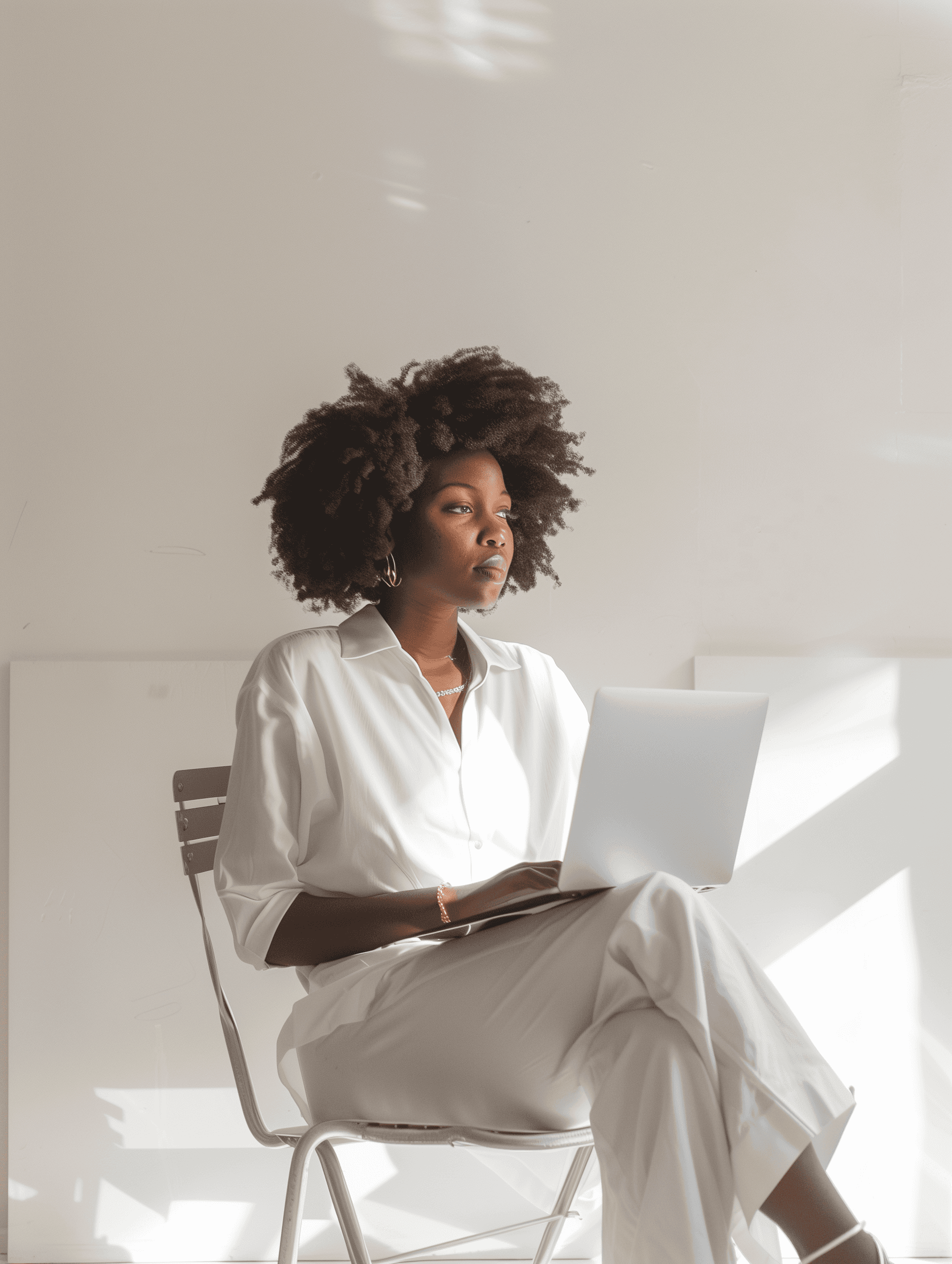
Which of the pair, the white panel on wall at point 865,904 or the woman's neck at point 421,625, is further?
the white panel on wall at point 865,904

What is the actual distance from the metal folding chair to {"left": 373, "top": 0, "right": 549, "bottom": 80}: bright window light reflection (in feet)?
5.01

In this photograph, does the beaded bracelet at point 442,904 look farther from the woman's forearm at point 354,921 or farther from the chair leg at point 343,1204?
the chair leg at point 343,1204

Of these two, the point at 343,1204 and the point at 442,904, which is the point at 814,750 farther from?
the point at 343,1204

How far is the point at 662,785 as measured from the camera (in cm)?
126

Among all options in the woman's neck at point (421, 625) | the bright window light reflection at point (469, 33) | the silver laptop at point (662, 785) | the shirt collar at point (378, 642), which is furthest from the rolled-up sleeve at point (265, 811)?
the bright window light reflection at point (469, 33)

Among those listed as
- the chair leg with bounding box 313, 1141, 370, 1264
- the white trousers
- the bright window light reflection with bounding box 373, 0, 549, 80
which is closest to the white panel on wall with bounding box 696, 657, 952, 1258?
the white trousers

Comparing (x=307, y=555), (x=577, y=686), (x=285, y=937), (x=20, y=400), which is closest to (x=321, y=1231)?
(x=285, y=937)

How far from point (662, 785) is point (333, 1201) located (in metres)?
0.64

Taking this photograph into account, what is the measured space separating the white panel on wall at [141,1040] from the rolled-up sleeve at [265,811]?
64cm

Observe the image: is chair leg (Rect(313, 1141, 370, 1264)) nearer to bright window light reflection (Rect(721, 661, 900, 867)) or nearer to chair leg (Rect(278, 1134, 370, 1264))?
chair leg (Rect(278, 1134, 370, 1264))

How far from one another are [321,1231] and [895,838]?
1364mm

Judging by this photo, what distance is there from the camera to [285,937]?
4.91ft

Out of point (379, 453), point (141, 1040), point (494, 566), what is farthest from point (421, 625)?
point (141, 1040)

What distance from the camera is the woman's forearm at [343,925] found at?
1.46 meters
